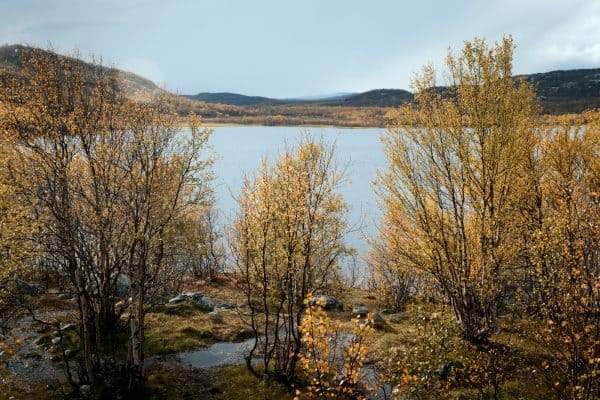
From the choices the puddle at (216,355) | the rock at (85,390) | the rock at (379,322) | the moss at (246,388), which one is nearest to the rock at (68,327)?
the puddle at (216,355)

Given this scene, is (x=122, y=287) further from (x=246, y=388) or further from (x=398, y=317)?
(x=398, y=317)

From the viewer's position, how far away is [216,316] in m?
36.0

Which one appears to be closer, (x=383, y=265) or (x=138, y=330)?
(x=138, y=330)

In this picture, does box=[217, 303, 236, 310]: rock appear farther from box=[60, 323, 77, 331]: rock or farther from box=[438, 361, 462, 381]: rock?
box=[438, 361, 462, 381]: rock

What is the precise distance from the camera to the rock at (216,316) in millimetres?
35688

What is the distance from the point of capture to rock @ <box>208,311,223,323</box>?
117ft

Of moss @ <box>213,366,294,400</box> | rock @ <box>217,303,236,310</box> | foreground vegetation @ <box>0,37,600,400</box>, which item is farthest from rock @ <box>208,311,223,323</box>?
moss @ <box>213,366,294,400</box>

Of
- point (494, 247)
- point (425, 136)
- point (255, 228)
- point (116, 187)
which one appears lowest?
point (494, 247)

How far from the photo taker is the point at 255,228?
21578 millimetres

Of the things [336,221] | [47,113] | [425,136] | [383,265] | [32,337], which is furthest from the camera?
[383,265]

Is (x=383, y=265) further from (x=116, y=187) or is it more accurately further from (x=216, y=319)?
(x=116, y=187)

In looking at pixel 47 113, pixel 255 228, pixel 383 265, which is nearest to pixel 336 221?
pixel 255 228

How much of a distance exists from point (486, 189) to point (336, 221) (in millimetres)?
10320

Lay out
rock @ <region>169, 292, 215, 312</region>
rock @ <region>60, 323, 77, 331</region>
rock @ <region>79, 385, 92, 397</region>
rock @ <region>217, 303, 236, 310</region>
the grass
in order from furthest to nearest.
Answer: rock @ <region>217, 303, 236, 310</region>, rock @ <region>169, 292, 215, 312</region>, the grass, rock @ <region>60, 323, 77, 331</region>, rock @ <region>79, 385, 92, 397</region>
